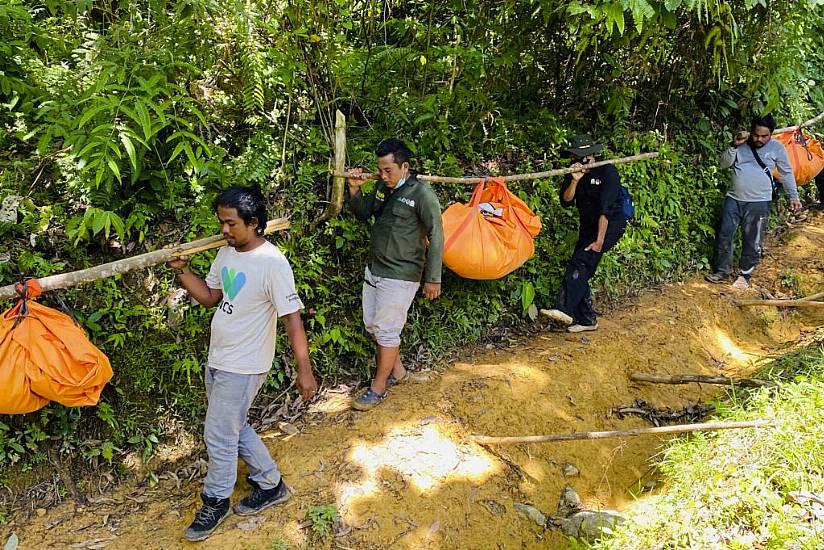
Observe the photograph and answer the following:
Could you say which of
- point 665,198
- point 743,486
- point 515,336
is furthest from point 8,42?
point 665,198

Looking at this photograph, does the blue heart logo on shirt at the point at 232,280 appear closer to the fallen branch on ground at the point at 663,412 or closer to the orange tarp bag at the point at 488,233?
the orange tarp bag at the point at 488,233

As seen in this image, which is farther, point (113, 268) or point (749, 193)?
point (749, 193)

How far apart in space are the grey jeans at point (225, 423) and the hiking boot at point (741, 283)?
616 centimetres

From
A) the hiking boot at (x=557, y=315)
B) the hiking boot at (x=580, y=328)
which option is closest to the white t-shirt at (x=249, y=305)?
the hiking boot at (x=557, y=315)

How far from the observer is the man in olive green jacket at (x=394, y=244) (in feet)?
13.4

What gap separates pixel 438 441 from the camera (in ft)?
13.5

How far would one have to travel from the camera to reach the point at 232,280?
10.2 ft

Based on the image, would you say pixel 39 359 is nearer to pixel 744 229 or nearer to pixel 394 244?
pixel 394 244

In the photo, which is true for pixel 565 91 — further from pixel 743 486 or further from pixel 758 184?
pixel 743 486

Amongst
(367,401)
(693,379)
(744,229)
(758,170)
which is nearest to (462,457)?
(367,401)

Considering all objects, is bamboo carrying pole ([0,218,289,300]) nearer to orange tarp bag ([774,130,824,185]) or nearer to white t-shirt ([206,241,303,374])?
white t-shirt ([206,241,303,374])

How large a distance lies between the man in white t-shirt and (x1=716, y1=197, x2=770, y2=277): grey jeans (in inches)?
241

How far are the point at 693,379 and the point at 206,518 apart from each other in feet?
13.1

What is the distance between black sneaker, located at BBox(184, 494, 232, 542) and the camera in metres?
3.20
